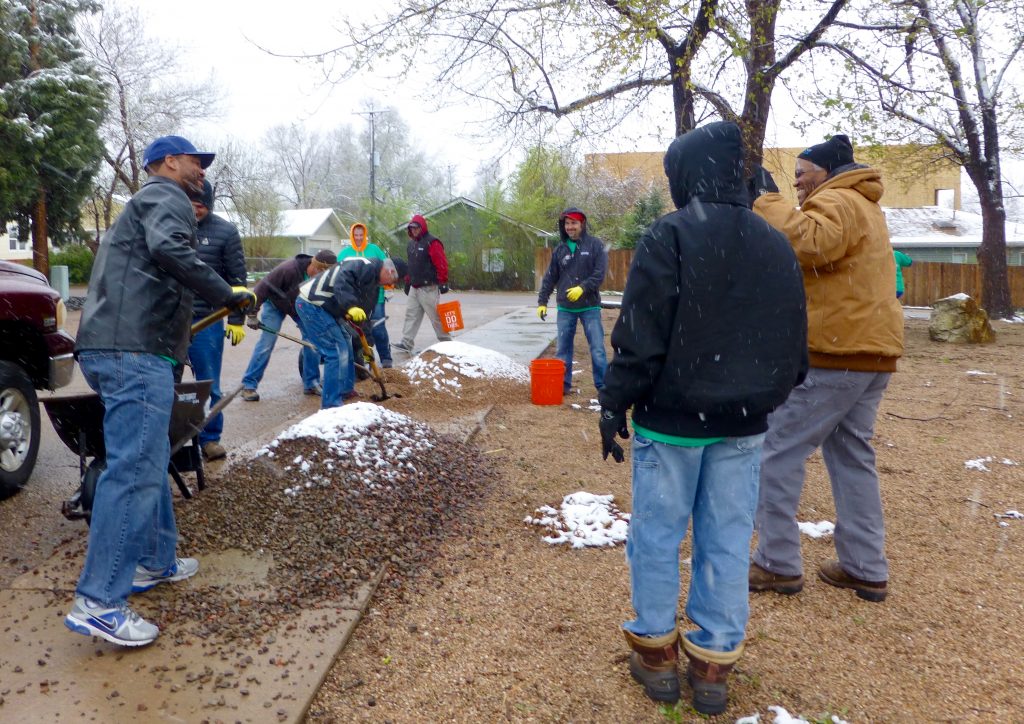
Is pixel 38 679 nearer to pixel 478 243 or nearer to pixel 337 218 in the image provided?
pixel 478 243

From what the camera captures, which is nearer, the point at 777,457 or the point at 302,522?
the point at 777,457

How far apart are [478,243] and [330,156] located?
35311 mm

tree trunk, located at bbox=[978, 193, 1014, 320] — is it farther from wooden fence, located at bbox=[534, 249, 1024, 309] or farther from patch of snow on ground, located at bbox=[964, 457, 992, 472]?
patch of snow on ground, located at bbox=[964, 457, 992, 472]

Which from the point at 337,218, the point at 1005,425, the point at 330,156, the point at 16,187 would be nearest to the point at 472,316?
the point at 16,187

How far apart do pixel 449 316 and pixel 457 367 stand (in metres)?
2.68

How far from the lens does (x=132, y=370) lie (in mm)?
2971

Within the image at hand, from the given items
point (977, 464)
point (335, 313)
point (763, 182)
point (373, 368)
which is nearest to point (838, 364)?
point (763, 182)

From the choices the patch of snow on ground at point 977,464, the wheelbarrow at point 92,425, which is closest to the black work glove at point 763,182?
the wheelbarrow at point 92,425

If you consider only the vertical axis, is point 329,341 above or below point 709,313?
below

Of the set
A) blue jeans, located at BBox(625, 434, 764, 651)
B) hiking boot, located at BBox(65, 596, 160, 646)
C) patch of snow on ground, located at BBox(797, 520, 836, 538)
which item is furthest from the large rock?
hiking boot, located at BBox(65, 596, 160, 646)

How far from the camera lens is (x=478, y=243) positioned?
116 ft

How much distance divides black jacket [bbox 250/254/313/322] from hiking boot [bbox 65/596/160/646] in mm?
5226

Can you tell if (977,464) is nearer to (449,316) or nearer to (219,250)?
(219,250)

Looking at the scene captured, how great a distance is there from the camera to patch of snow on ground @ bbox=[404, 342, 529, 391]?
8.29 metres
